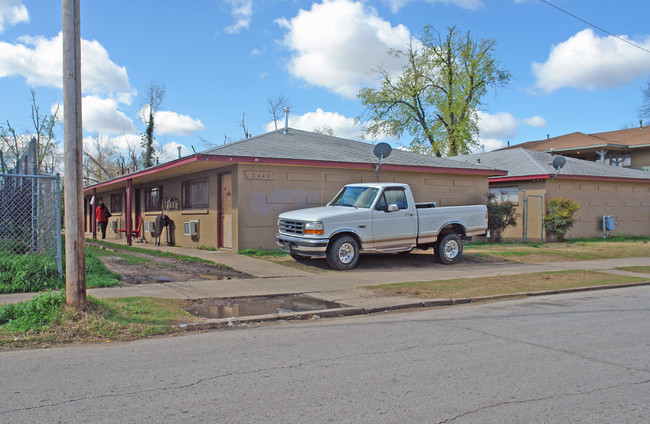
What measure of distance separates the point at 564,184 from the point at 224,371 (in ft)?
69.9

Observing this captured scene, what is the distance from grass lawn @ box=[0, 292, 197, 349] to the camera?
603 cm

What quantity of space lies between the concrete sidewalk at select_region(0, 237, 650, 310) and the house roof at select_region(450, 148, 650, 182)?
7787mm

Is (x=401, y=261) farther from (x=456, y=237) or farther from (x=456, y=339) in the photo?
(x=456, y=339)

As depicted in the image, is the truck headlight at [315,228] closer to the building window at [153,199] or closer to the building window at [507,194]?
the building window at [153,199]

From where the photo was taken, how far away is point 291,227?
12.6 meters

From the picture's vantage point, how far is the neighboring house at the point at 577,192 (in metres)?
21.6

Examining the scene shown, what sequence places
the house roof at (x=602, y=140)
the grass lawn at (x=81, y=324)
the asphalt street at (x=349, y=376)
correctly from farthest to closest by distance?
the house roof at (x=602, y=140), the grass lawn at (x=81, y=324), the asphalt street at (x=349, y=376)

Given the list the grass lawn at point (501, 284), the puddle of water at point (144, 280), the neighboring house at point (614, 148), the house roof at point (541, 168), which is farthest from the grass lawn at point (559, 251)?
the neighboring house at point (614, 148)

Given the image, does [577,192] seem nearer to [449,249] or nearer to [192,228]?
[449,249]

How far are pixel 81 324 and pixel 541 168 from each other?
2090 centimetres

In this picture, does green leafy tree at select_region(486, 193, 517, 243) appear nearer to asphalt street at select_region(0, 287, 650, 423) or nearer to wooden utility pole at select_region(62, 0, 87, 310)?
asphalt street at select_region(0, 287, 650, 423)

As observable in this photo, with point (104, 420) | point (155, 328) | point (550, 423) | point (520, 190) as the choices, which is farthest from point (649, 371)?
point (520, 190)

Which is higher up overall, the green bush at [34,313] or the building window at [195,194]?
the building window at [195,194]

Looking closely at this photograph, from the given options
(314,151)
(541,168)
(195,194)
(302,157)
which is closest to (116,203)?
(195,194)
